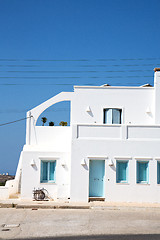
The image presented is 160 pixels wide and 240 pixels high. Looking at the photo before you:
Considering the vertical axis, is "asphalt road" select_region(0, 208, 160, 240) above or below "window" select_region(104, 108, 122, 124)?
below

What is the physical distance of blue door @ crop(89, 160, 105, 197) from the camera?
22391mm

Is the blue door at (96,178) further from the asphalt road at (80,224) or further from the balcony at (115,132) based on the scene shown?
the asphalt road at (80,224)

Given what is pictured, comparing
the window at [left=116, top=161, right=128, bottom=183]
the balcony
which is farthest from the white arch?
the window at [left=116, top=161, right=128, bottom=183]

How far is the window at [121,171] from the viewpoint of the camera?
2205 centimetres

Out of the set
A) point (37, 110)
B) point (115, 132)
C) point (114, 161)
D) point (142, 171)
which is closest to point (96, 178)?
point (114, 161)

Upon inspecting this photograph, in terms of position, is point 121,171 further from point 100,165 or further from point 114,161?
point 100,165

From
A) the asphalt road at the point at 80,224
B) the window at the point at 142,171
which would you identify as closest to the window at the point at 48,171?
the asphalt road at the point at 80,224

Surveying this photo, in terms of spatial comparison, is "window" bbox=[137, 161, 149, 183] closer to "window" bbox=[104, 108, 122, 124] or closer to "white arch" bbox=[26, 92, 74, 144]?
"window" bbox=[104, 108, 122, 124]

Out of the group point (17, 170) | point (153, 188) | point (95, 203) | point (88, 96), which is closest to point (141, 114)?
point (88, 96)

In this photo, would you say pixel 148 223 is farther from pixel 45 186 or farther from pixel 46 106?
pixel 46 106

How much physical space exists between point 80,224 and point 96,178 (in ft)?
21.7

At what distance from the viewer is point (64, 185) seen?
22953 millimetres

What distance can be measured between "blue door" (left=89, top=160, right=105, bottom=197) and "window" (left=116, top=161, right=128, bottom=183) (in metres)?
0.83

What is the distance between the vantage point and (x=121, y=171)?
22.1 m
